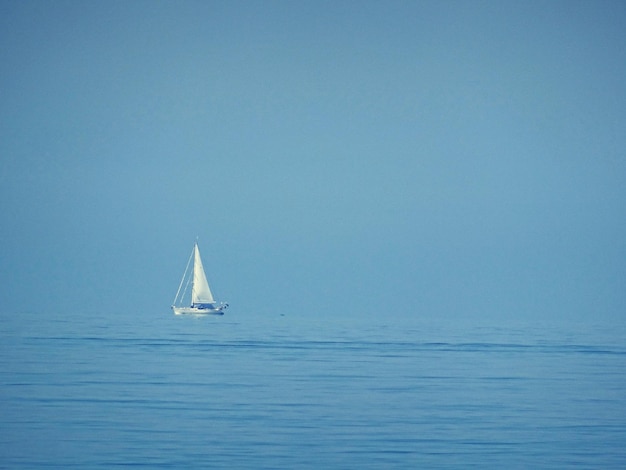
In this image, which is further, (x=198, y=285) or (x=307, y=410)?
(x=198, y=285)

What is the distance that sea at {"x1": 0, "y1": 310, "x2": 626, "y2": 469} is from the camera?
1822 cm

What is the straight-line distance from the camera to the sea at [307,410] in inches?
717

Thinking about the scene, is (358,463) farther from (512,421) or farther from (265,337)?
(265,337)

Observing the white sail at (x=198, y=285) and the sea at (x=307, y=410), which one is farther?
the white sail at (x=198, y=285)

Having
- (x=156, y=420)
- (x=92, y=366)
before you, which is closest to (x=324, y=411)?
(x=156, y=420)

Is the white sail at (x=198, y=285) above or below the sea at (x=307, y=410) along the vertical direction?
above

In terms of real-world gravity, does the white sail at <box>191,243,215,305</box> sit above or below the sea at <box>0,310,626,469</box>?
above

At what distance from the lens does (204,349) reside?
45.5m

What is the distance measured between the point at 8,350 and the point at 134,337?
1394 cm

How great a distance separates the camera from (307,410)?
23.6m

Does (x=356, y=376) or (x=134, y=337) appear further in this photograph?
(x=134, y=337)

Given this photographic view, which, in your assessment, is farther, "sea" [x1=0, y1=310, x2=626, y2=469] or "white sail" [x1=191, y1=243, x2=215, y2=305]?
"white sail" [x1=191, y1=243, x2=215, y2=305]

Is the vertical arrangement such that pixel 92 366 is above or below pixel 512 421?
above

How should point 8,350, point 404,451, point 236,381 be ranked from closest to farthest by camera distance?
point 404,451
point 236,381
point 8,350
